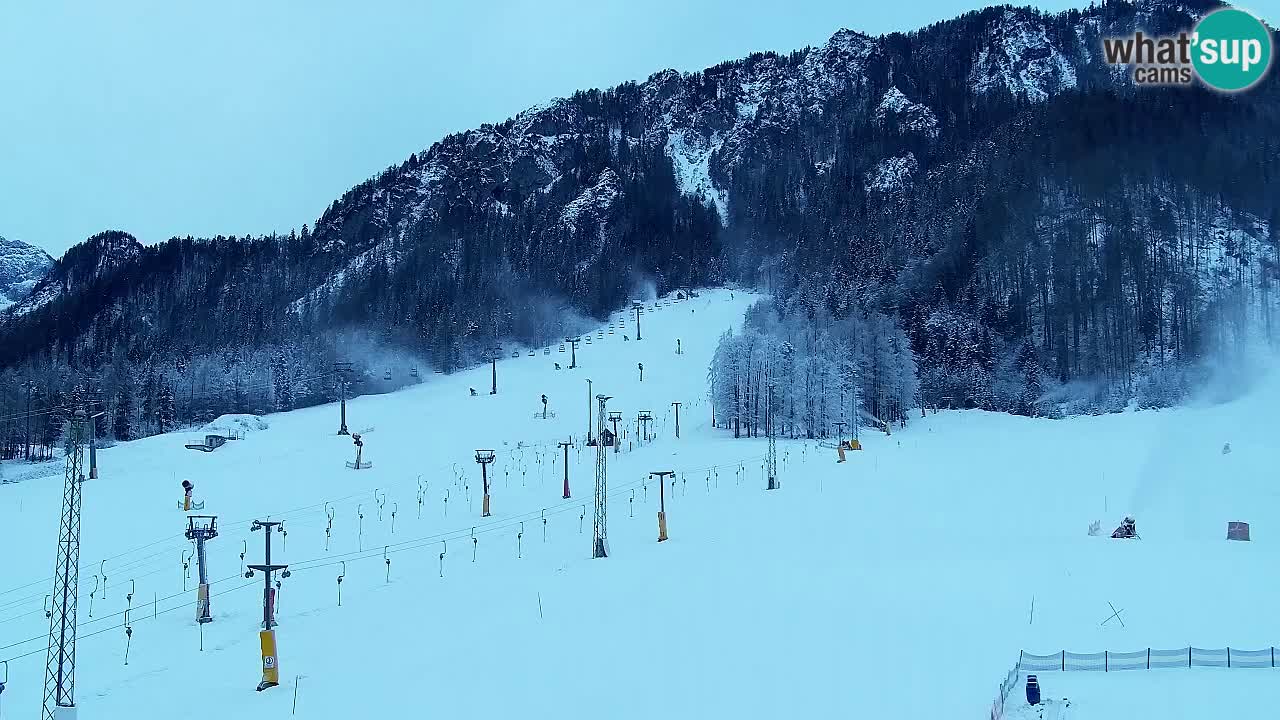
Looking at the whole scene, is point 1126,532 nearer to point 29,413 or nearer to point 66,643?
point 66,643

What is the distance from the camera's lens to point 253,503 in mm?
46688

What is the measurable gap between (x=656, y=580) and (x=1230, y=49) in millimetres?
117175

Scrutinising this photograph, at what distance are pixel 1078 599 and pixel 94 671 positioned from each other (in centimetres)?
2708

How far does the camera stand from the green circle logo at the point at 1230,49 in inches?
3713

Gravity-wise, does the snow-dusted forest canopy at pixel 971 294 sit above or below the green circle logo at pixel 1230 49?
below

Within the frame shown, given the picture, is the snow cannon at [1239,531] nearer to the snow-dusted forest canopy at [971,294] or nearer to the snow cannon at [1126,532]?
the snow cannon at [1126,532]

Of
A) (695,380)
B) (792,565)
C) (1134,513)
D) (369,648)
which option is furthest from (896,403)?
(369,648)

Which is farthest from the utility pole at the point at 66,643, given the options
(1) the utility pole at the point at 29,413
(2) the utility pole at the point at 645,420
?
(1) the utility pole at the point at 29,413

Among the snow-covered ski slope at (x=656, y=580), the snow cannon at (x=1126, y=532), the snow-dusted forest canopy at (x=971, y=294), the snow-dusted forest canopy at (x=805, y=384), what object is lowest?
the snow-covered ski slope at (x=656, y=580)

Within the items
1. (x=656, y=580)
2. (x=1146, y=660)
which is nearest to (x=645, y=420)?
(x=656, y=580)

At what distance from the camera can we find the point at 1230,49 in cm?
11150
